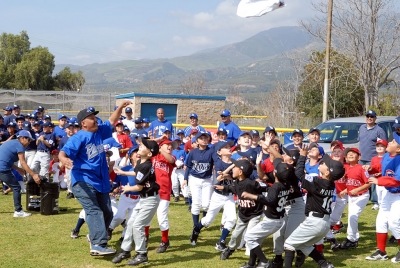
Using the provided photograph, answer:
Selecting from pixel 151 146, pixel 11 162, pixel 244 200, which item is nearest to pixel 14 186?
pixel 11 162

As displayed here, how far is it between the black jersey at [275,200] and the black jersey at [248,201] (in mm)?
244

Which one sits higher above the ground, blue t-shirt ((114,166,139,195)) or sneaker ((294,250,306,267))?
blue t-shirt ((114,166,139,195))

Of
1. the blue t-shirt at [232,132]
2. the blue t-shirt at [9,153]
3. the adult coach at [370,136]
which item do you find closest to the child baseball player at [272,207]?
the blue t-shirt at [232,132]

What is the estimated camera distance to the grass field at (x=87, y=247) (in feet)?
23.1

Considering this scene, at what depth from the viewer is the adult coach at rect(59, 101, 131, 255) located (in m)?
6.75

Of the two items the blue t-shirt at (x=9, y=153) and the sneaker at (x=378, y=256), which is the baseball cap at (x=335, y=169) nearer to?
the sneaker at (x=378, y=256)

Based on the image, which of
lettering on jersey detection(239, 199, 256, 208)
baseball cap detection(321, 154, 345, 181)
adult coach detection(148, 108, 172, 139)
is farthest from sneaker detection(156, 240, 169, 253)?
adult coach detection(148, 108, 172, 139)

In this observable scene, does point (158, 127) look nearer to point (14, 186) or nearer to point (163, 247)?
point (14, 186)

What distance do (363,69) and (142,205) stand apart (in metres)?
20.3

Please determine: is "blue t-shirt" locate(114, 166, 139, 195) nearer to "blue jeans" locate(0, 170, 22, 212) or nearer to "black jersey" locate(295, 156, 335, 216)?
"blue jeans" locate(0, 170, 22, 212)

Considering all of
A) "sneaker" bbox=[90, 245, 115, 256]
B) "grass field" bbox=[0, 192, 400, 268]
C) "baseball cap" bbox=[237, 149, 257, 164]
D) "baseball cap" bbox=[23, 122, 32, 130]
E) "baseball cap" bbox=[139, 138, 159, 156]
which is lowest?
"grass field" bbox=[0, 192, 400, 268]

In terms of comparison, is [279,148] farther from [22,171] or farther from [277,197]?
[22,171]

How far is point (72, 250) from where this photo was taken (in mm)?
7590

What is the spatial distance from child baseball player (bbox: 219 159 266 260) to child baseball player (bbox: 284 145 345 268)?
66 cm
